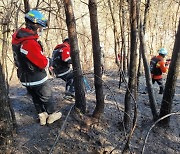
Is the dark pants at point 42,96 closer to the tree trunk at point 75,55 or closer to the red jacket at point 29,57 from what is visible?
the red jacket at point 29,57

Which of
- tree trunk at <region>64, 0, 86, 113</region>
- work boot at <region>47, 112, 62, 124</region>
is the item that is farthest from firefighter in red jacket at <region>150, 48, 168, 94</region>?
work boot at <region>47, 112, 62, 124</region>

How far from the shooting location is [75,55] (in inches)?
224

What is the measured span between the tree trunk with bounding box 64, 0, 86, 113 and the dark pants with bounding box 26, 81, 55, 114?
0.65m

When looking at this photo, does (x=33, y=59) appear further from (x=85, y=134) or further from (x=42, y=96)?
(x=85, y=134)

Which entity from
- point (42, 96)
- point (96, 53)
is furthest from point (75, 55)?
point (42, 96)

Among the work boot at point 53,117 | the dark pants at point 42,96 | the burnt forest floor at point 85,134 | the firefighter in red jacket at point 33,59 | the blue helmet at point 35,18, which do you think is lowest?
the burnt forest floor at point 85,134

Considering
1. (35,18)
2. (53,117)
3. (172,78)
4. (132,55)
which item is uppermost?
(35,18)

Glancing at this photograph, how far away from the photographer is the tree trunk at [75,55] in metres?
5.32

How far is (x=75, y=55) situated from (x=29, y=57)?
115cm

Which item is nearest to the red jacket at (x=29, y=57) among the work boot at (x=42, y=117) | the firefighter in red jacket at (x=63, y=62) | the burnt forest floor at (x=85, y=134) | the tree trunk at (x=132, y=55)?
the work boot at (x=42, y=117)

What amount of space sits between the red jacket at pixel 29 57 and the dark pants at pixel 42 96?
136 mm

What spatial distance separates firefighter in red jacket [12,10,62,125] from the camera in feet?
15.8

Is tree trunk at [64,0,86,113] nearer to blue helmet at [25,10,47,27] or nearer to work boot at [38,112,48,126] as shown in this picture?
blue helmet at [25,10,47,27]

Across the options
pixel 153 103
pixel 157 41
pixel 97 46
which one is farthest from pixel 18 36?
pixel 157 41
